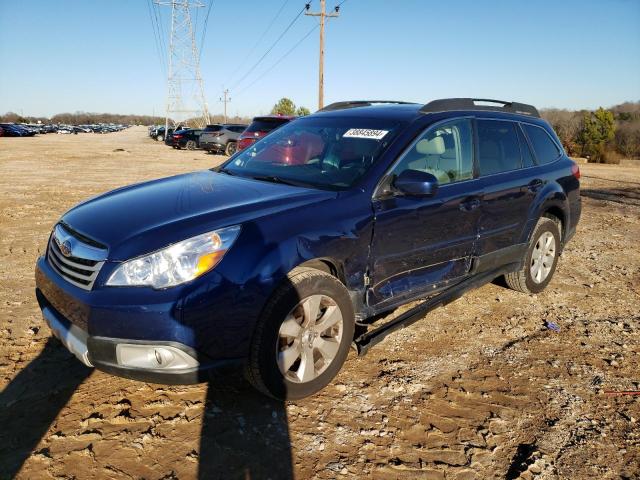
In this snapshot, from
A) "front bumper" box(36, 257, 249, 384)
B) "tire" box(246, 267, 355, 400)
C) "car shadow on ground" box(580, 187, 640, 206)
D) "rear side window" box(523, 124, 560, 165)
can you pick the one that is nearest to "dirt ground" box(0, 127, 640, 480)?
"tire" box(246, 267, 355, 400)

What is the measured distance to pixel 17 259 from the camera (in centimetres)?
545

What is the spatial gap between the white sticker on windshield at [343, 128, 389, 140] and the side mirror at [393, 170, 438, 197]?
0.46 metres

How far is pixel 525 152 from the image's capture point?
456cm

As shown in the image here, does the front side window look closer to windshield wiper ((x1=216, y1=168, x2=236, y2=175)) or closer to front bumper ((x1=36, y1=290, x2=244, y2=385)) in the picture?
windshield wiper ((x1=216, y1=168, x2=236, y2=175))

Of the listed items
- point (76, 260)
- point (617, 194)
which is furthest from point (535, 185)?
point (617, 194)

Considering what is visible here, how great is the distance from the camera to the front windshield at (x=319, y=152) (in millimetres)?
3381

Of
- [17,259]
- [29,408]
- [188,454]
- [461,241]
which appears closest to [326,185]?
[461,241]

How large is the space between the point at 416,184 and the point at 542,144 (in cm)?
244

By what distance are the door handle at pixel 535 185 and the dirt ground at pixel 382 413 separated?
3.76 ft

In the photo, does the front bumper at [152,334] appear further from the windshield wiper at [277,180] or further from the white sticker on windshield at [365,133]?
the white sticker on windshield at [365,133]

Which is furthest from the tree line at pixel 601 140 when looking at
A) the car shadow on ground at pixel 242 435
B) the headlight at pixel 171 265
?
the headlight at pixel 171 265

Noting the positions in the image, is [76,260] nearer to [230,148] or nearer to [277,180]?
[277,180]

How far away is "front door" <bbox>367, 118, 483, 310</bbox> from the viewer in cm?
321

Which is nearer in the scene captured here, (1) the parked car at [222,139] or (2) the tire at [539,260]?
(2) the tire at [539,260]
